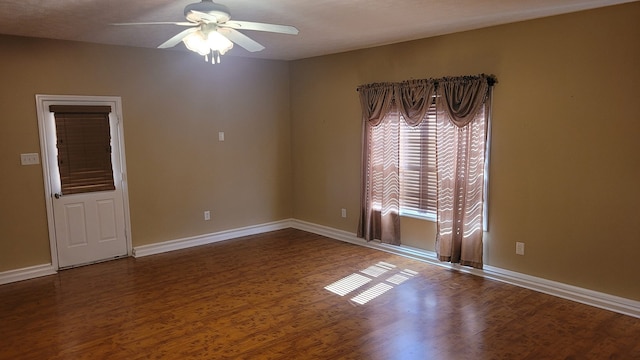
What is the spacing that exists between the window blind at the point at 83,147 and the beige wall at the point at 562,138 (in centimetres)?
346

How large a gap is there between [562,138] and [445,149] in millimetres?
1096

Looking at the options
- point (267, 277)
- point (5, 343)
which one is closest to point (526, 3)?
point (267, 277)

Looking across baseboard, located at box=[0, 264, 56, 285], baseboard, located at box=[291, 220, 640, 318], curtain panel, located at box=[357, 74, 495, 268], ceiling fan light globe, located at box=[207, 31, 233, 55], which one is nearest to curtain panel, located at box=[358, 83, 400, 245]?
curtain panel, located at box=[357, 74, 495, 268]

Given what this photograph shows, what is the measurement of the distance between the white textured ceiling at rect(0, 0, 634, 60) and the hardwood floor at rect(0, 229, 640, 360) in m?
2.43

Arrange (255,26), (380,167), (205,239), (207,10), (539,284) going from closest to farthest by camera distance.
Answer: (207,10)
(255,26)
(539,284)
(380,167)
(205,239)

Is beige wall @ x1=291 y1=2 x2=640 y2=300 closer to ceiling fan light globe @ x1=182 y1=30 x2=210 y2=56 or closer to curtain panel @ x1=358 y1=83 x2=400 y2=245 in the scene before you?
curtain panel @ x1=358 y1=83 x2=400 y2=245

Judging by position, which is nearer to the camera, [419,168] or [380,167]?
[419,168]

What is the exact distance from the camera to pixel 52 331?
331 cm

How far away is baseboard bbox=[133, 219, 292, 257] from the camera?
17.1 ft

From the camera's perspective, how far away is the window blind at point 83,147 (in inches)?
181

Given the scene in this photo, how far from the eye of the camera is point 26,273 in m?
4.46

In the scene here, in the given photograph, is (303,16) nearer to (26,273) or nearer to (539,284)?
(539,284)

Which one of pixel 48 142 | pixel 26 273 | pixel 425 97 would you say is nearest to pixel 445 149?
pixel 425 97

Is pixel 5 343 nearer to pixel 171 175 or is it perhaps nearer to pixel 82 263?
pixel 82 263
